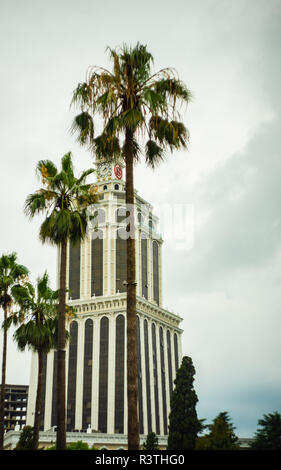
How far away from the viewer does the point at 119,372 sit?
94625mm

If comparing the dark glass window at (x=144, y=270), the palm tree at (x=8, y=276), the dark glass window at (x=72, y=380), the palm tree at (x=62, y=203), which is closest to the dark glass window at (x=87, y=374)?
Result: the dark glass window at (x=72, y=380)

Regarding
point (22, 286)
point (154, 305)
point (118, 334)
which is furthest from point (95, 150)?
point (154, 305)

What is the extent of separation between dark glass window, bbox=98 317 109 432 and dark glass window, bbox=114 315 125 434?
6.88 feet

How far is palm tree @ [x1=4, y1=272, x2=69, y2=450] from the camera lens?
3281cm

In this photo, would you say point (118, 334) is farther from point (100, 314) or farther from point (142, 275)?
point (142, 275)

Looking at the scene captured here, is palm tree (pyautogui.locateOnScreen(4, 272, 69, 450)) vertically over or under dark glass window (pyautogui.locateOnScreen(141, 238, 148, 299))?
under

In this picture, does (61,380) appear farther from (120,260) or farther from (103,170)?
(103,170)

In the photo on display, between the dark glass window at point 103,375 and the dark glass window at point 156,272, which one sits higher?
the dark glass window at point 156,272

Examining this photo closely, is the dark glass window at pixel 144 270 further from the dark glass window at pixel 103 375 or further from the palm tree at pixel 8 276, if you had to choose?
the palm tree at pixel 8 276

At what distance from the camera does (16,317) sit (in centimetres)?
3438

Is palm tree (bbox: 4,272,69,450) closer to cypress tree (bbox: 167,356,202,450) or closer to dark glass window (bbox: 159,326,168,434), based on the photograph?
cypress tree (bbox: 167,356,202,450)

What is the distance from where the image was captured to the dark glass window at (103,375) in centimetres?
9156

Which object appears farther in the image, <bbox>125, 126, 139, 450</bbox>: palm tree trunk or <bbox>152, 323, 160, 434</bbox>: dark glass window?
<bbox>152, 323, 160, 434</bbox>: dark glass window

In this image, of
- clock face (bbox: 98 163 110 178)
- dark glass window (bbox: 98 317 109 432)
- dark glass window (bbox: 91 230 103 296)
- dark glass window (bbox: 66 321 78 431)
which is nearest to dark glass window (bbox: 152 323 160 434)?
dark glass window (bbox: 98 317 109 432)
